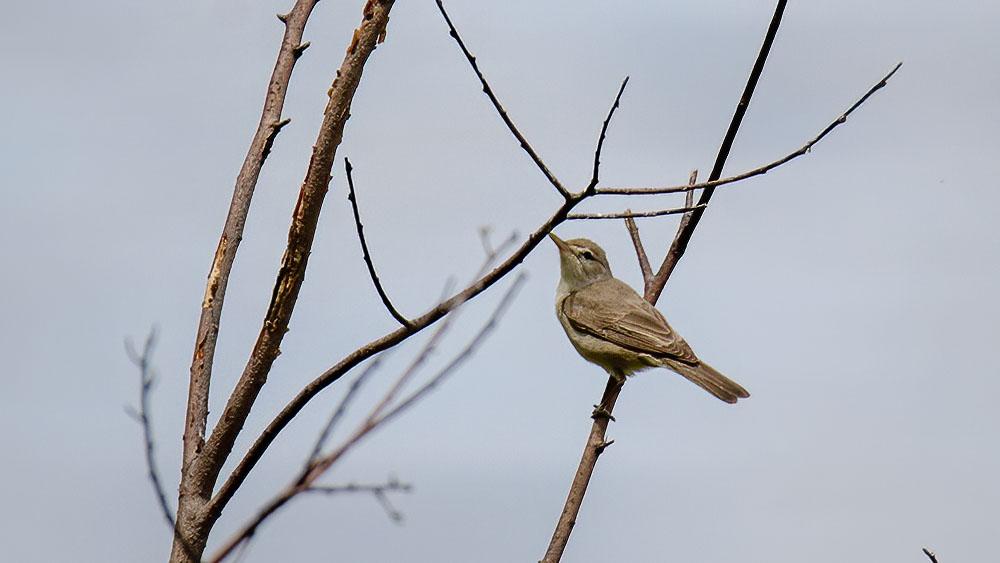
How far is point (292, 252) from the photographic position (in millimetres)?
2215

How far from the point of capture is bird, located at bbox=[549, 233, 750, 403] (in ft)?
18.2

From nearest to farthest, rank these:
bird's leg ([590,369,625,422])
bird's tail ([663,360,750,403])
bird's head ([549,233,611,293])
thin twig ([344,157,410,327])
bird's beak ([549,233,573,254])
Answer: thin twig ([344,157,410,327]) → bird's leg ([590,369,625,422]) → bird's tail ([663,360,750,403]) → bird's beak ([549,233,573,254]) → bird's head ([549,233,611,293])

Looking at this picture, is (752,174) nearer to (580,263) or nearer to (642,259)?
(642,259)

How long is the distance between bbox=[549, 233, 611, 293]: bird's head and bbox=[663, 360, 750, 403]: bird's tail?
1091 mm

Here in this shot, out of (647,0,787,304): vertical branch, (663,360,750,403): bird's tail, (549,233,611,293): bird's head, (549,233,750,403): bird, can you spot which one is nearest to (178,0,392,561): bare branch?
(647,0,787,304): vertical branch

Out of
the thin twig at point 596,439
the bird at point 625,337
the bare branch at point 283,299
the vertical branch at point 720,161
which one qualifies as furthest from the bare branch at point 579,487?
the bird at point 625,337

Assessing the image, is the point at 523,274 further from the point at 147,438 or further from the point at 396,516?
the point at 147,438

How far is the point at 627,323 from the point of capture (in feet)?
18.7

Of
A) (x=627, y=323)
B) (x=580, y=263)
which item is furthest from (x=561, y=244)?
(x=627, y=323)

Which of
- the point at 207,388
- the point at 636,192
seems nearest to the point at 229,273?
the point at 207,388

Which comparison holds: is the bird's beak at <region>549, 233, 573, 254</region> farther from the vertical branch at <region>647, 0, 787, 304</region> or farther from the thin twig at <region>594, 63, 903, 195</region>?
the thin twig at <region>594, 63, 903, 195</region>

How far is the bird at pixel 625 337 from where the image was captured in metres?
5.56

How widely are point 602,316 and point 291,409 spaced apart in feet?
13.2

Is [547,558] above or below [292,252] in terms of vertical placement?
below
